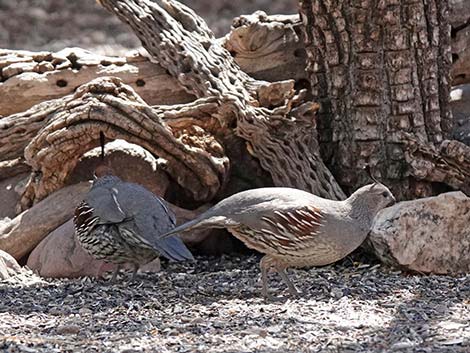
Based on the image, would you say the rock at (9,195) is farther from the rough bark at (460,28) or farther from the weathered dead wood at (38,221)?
the rough bark at (460,28)

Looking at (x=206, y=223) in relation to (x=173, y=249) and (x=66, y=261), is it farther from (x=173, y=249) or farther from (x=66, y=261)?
(x=66, y=261)

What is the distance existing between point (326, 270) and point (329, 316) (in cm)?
157

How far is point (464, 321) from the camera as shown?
206 inches

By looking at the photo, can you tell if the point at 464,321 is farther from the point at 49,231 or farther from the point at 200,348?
the point at 49,231

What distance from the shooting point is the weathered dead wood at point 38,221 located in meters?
7.49

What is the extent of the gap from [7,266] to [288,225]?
85.4 inches

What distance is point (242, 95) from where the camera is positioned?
7.57 meters

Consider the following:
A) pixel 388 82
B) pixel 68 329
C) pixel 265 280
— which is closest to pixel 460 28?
pixel 388 82

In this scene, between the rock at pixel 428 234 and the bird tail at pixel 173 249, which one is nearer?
the bird tail at pixel 173 249

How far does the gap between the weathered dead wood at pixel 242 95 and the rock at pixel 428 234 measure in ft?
2.41

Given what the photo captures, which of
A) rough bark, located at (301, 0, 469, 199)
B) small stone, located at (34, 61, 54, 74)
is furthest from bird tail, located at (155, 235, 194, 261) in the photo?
small stone, located at (34, 61, 54, 74)

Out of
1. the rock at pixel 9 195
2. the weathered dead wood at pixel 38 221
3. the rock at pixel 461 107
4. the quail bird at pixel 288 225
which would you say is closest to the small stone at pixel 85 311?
the quail bird at pixel 288 225

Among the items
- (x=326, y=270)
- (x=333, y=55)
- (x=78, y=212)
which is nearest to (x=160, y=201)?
(x=78, y=212)

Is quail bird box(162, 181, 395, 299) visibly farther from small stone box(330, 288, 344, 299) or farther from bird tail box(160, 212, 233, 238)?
small stone box(330, 288, 344, 299)
